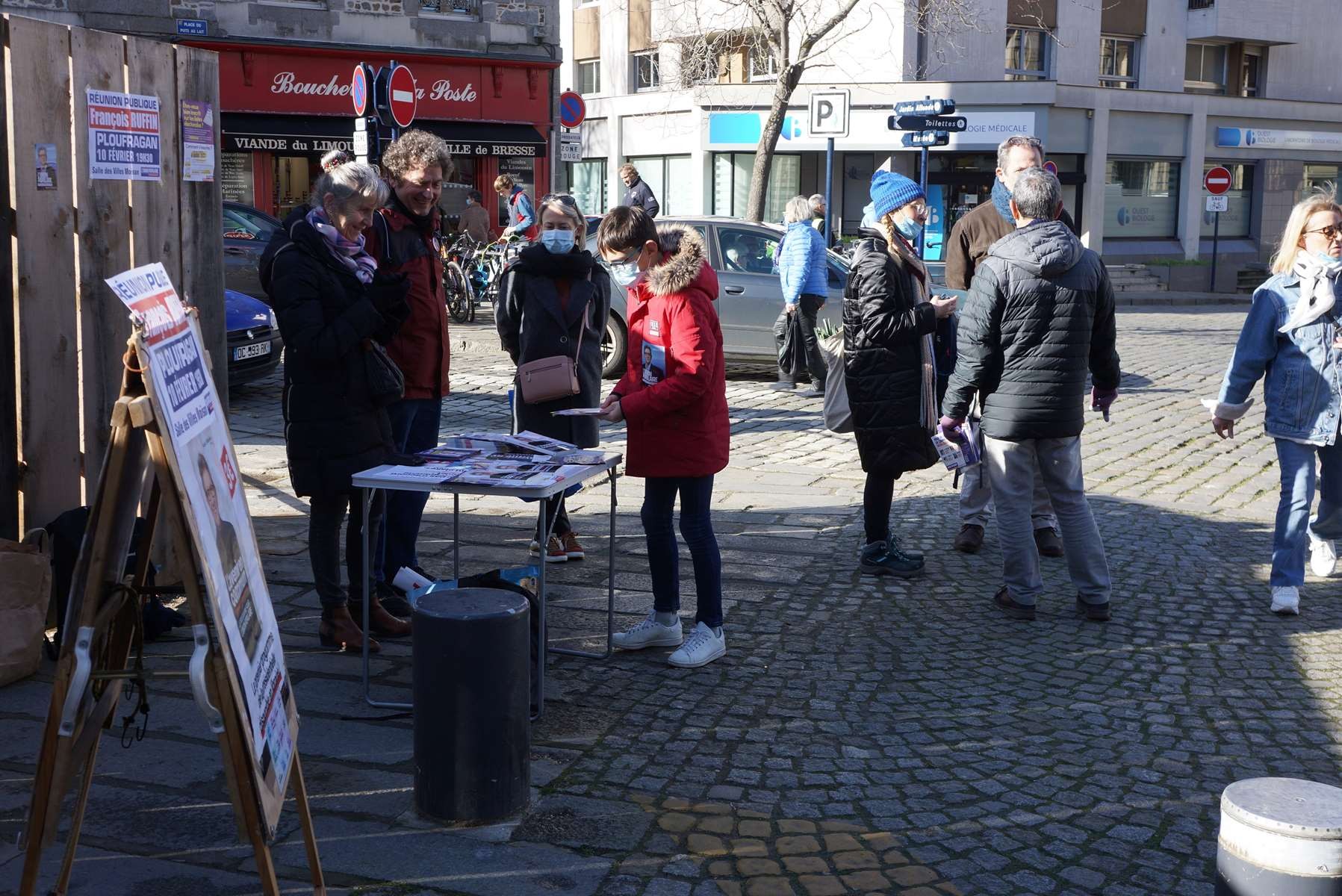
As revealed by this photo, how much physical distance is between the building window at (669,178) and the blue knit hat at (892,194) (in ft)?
93.5

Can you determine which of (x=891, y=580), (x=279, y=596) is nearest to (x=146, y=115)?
(x=279, y=596)

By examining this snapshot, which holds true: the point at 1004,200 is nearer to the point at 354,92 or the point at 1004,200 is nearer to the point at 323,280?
the point at 323,280

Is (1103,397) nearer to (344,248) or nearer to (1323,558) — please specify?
(1323,558)

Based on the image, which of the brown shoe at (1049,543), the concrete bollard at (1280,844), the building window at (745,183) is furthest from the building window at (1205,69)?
the concrete bollard at (1280,844)

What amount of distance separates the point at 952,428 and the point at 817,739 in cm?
202

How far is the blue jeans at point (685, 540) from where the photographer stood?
17.9 ft

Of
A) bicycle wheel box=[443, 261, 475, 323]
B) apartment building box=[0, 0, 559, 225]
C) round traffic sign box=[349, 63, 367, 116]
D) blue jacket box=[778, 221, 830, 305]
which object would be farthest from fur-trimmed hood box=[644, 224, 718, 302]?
apartment building box=[0, 0, 559, 225]

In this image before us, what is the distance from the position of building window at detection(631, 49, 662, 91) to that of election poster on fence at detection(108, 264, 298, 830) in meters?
33.6

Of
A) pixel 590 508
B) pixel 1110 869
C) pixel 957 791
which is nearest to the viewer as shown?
pixel 1110 869

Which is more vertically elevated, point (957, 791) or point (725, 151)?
point (725, 151)

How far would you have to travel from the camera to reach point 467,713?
404cm

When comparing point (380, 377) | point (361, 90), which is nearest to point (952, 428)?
point (380, 377)

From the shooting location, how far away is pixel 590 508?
846 cm

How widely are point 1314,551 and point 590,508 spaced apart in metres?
4.06
